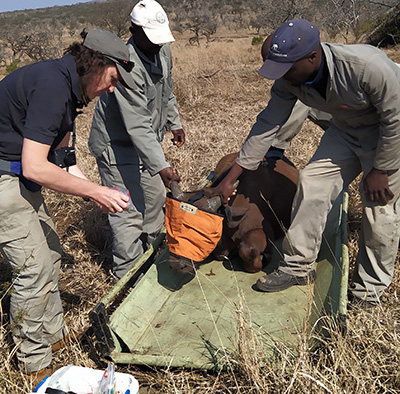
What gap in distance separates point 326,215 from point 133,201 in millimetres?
1991

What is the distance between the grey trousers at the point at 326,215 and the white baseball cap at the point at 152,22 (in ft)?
5.60

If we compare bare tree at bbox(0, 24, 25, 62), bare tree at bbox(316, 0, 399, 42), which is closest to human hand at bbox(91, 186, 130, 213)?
bare tree at bbox(316, 0, 399, 42)

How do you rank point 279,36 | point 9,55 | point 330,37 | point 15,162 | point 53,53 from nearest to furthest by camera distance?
point 15,162 → point 279,36 → point 53,53 → point 330,37 → point 9,55

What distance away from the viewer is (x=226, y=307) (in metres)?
4.00

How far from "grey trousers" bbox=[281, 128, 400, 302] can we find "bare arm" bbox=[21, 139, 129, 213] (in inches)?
66.1

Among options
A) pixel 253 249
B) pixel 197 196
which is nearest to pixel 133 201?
pixel 197 196

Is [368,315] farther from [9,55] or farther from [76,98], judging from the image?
[9,55]

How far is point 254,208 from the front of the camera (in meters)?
4.52

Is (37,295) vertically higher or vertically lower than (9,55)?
higher

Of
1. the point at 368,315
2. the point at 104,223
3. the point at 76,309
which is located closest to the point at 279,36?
the point at 368,315

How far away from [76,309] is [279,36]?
10.00 ft

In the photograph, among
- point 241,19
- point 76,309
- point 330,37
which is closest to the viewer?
point 76,309

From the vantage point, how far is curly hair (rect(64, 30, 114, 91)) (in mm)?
2971

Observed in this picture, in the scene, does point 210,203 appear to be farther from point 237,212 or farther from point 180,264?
point 180,264
